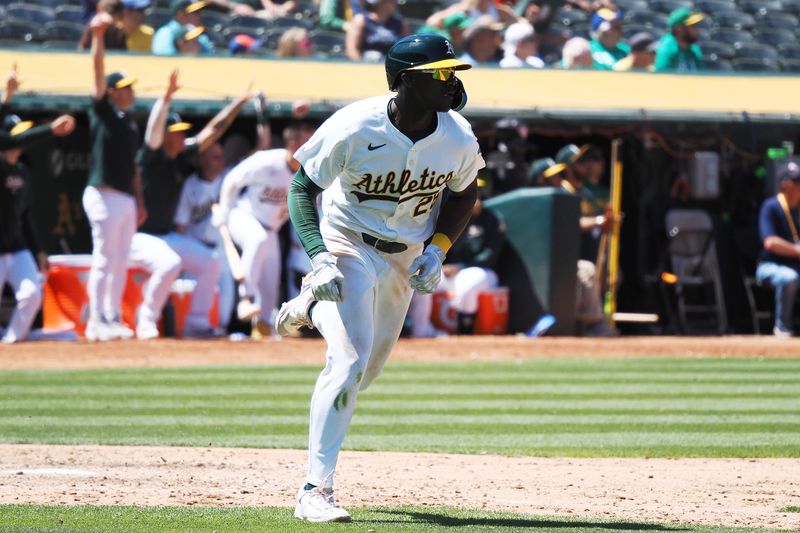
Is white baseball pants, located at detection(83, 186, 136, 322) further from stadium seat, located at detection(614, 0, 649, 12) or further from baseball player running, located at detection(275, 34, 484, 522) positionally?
stadium seat, located at detection(614, 0, 649, 12)

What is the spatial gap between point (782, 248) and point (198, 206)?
19.2 feet

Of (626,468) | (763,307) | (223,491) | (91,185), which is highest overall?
(223,491)

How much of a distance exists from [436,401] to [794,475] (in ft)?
10.7

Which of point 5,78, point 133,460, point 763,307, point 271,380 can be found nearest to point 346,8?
point 5,78

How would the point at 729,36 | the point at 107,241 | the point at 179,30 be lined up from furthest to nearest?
the point at 729,36 → the point at 179,30 → the point at 107,241

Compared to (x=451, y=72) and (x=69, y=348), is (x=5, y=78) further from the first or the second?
(x=451, y=72)

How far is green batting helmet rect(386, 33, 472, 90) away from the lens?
5.06m

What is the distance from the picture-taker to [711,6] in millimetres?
19156

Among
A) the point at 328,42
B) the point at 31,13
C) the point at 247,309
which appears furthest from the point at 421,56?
the point at 31,13

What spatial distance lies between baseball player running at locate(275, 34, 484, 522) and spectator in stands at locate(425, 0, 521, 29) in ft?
33.7

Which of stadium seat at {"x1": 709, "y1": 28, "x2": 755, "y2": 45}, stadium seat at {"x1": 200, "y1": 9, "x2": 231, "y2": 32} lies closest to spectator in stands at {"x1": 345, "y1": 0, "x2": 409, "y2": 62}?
stadium seat at {"x1": 200, "y1": 9, "x2": 231, "y2": 32}

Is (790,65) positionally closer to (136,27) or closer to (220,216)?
(136,27)

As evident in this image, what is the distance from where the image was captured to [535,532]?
480 centimetres

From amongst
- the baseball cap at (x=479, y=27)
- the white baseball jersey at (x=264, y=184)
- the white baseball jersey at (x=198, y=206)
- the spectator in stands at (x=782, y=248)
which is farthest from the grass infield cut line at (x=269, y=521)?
the baseball cap at (x=479, y=27)
